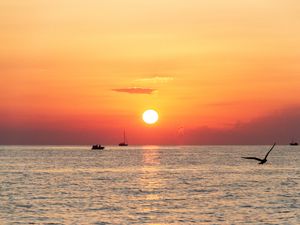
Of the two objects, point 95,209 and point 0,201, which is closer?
point 95,209

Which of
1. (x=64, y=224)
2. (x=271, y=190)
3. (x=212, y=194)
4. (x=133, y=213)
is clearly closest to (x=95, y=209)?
(x=133, y=213)

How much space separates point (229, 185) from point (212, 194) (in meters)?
14.3

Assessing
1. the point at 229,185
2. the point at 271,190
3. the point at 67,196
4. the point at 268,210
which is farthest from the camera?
the point at 229,185

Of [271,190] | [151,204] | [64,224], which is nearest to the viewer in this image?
[64,224]

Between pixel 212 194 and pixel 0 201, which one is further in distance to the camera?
pixel 212 194

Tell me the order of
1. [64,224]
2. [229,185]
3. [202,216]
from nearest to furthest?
[64,224], [202,216], [229,185]

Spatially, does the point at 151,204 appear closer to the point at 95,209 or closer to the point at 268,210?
the point at 95,209

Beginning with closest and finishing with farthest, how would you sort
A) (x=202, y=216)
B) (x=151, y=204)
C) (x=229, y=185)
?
1. (x=202, y=216)
2. (x=151, y=204)
3. (x=229, y=185)

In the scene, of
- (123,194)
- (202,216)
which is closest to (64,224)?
(202,216)

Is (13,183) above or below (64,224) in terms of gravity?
above

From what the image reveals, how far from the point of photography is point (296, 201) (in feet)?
213

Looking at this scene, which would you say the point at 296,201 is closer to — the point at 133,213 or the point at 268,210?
the point at 268,210

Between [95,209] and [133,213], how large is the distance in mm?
4408

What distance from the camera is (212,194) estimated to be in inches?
2837
